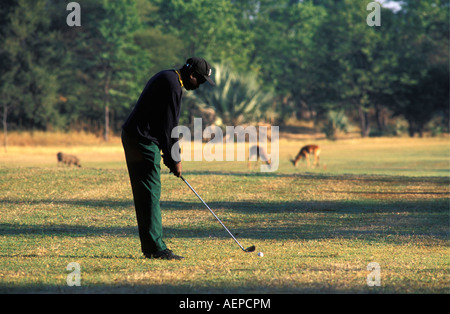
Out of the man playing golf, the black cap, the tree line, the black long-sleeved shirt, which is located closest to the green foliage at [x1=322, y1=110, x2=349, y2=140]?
the tree line

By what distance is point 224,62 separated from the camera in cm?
5653

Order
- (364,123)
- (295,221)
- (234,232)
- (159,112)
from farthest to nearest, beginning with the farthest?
(364,123) < (295,221) < (234,232) < (159,112)

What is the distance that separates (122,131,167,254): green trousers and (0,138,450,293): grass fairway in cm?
44

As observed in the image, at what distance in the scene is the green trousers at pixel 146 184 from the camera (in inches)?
324

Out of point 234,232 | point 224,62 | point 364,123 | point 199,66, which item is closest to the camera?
point 199,66

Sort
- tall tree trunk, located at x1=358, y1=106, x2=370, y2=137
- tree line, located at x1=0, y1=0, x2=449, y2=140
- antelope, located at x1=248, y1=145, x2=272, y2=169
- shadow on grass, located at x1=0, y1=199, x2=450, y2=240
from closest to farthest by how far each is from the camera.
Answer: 1. shadow on grass, located at x1=0, y1=199, x2=450, y2=240
2. antelope, located at x1=248, y1=145, x2=272, y2=169
3. tree line, located at x1=0, y1=0, x2=449, y2=140
4. tall tree trunk, located at x1=358, y1=106, x2=370, y2=137

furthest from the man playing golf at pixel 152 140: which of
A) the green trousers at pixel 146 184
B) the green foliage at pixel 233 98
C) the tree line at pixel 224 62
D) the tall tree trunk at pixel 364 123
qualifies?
the tall tree trunk at pixel 364 123

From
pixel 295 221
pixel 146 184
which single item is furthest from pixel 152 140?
pixel 295 221

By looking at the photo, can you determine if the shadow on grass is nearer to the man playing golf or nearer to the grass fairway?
the grass fairway

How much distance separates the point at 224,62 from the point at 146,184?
48949 mm

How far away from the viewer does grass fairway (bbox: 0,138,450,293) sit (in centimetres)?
714

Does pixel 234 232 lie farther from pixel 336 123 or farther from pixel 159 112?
pixel 336 123

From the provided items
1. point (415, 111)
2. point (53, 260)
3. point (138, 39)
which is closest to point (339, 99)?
point (415, 111)

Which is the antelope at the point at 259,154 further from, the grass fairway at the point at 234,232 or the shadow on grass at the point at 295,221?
the shadow on grass at the point at 295,221
